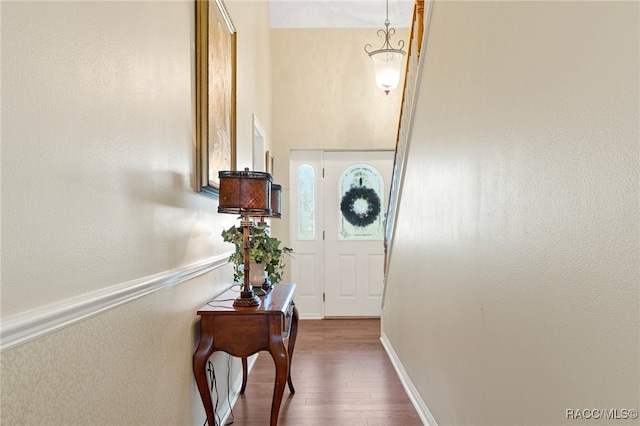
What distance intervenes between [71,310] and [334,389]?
8.52ft

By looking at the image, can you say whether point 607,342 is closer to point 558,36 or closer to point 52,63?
point 558,36

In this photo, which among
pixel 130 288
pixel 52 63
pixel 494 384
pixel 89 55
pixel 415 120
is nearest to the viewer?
pixel 52 63

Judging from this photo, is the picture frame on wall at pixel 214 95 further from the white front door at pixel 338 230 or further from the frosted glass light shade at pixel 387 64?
the white front door at pixel 338 230

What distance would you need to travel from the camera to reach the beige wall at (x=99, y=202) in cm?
103

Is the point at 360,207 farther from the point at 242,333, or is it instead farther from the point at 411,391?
the point at 242,333

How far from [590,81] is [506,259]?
666 millimetres

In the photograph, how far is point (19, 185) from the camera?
1.03 m

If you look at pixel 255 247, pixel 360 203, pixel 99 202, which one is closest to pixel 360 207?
pixel 360 203

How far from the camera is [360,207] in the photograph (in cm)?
615

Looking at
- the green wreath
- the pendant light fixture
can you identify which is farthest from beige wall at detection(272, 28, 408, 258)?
the pendant light fixture

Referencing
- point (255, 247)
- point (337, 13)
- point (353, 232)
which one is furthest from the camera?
point (353, 232)

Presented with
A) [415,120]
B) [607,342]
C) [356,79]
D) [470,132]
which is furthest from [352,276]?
[607,342]

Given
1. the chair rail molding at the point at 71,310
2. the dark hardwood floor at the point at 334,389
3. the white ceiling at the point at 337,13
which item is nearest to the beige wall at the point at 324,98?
the white ceiling at the point at 337,13

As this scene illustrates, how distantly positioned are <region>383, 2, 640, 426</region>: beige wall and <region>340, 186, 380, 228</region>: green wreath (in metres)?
3.53
